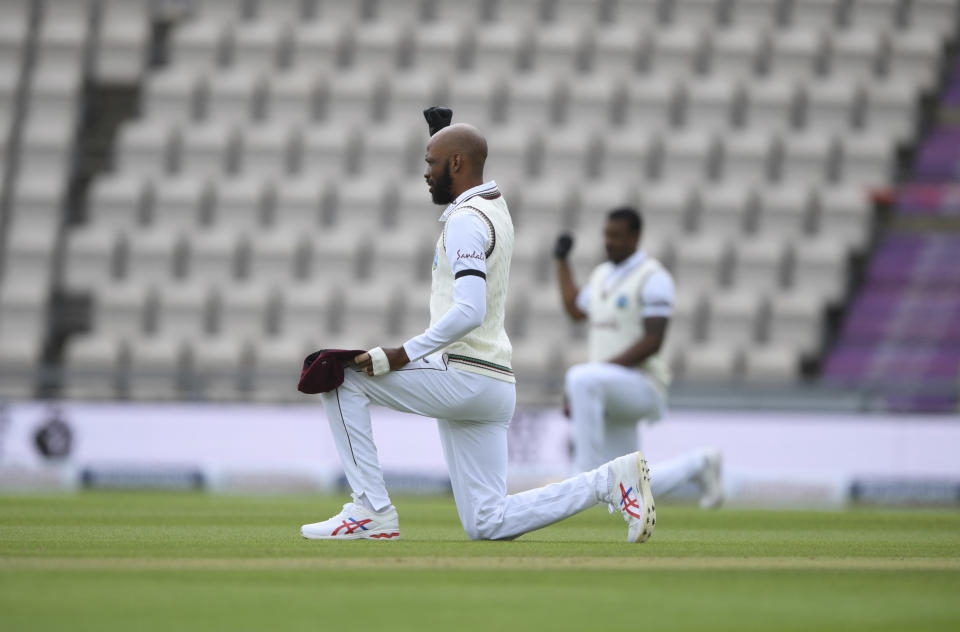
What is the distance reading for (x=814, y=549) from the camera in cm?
650

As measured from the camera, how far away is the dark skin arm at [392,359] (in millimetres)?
5941

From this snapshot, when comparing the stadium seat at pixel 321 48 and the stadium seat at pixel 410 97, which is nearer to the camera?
the stadium seat at pixel 410 97

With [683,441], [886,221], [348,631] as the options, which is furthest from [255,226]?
[348,631]

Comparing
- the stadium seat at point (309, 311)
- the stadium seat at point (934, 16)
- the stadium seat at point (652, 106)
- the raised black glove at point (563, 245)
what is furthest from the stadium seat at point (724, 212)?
the raised black glove at point (563, 245)

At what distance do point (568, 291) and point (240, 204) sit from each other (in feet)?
32.6

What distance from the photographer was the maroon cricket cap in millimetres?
5922

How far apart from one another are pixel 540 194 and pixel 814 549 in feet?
40.2

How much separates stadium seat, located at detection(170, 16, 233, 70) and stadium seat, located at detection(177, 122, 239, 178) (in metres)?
1.64

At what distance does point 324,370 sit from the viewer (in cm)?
595

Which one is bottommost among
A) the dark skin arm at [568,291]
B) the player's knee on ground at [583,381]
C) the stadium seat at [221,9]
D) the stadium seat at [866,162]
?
the player's knee on ground at [583,381]

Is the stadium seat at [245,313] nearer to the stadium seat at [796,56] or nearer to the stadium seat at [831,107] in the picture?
the stadium seat at [831,107]

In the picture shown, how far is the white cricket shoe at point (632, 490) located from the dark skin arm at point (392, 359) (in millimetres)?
1056

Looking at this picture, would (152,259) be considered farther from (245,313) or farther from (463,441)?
(463,441)

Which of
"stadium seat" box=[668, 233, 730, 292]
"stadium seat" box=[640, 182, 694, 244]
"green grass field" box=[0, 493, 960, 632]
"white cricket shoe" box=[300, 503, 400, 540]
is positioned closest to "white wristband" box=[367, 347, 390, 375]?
"white cricket shoe" box=[300, 503, 400, 540]
